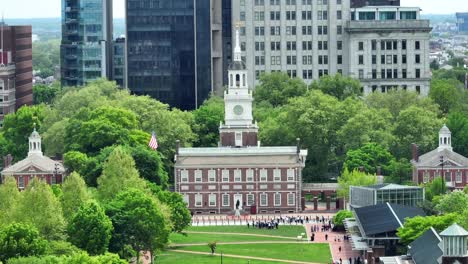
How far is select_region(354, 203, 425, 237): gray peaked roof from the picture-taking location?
15000cm

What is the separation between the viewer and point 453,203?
157000mm

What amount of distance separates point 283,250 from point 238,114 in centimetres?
4196

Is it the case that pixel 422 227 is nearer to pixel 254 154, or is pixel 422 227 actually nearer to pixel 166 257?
pixel 166 257

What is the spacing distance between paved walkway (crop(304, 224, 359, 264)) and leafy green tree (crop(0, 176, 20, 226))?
2588cm

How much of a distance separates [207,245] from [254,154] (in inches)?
1237

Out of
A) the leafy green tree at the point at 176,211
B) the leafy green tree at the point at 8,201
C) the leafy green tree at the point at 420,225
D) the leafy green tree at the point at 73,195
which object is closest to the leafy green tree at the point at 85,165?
the leafy green tree at the point at 176,211

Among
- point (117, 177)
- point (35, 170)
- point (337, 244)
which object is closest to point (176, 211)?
point (117, 177)

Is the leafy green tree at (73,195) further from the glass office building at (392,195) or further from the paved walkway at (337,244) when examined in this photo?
the glass office building at (392,195)

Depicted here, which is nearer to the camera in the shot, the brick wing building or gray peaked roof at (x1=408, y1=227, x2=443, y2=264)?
gray peaked roof at (x1=408, y1=227, x2=443, y2=264)

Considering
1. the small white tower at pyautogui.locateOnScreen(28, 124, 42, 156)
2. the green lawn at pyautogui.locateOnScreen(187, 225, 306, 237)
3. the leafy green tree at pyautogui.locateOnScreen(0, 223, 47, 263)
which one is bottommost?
the green lawn at pyautogui.locateOnScreen(187, 225, 306, 237)

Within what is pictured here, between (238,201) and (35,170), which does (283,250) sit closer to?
(238,201)

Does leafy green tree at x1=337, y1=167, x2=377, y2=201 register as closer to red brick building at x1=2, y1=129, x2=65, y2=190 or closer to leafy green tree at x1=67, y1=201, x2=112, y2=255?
red brick building at x1=2, y1=129, x2=65, y2=190

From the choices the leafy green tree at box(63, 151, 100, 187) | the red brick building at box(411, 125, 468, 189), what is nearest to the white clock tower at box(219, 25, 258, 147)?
the leafy green tree at box(63, 151, 100, 187)

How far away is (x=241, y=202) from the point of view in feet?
625
